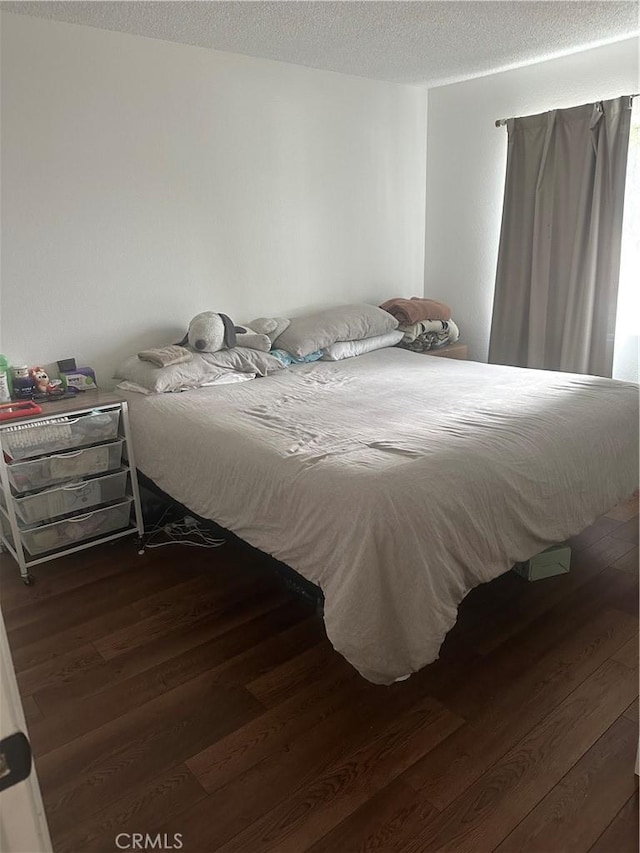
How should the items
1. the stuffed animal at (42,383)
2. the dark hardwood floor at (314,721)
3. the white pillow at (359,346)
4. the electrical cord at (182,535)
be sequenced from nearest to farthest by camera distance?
the dark hardwood floor at (314,721)
the stuffed animal at (42,383)
the electrical cord at (182,535)
the white pillow at (359,346)

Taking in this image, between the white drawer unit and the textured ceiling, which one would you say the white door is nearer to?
the white drawer unit

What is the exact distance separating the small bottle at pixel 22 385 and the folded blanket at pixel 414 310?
2.30 m

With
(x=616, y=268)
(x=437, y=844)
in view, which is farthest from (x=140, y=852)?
(x=616, y=268)

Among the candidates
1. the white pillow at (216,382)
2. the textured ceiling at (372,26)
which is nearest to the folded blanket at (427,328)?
the white pillow at (216,382)

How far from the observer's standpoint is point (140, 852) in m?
1.43

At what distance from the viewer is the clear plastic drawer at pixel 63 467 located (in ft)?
8.18

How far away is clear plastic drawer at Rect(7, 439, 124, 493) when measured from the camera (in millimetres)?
2492

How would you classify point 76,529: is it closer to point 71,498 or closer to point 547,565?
point 71,498

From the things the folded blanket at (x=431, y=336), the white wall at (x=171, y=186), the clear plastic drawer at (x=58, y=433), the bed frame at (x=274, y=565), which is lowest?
the bed frame at (x=274, y=565)

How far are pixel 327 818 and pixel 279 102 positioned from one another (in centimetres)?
353

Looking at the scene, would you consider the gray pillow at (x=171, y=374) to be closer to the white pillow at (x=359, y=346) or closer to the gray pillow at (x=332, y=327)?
the gray pillow at (x=332, y=327)

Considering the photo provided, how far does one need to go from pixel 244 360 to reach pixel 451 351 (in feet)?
5.21

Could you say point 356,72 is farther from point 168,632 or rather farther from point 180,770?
point 180,770

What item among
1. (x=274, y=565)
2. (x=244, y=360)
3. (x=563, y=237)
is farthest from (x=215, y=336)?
(x=563, y=237)
